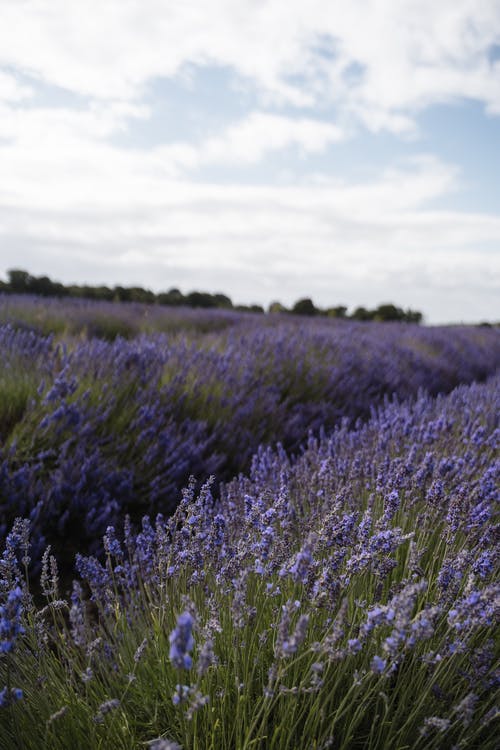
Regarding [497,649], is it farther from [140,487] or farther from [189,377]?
[189,377]

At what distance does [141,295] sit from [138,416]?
13.7 meters

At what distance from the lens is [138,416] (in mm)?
3627

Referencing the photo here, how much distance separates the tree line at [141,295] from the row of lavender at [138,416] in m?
9.70

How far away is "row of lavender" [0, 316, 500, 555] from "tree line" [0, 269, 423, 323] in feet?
31.8

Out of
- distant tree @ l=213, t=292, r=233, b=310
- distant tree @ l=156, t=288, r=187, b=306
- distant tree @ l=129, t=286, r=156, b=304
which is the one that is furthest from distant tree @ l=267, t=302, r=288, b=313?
distant tree @ l=129, t=286, r=156, b=304

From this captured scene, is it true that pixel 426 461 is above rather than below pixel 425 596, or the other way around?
above

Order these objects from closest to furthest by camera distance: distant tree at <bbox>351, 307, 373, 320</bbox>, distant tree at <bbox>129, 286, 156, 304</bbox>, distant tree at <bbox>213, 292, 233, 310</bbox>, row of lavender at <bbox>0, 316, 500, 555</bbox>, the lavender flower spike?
the lavender flower spike
row of lavender at <bbox>0, 316, 500, 555</bbox>
distant tree at <bbox>129, 286, 156, 304</bbox>
distant tree at <bbox>213, 292, 233, 310</bbox>
distant tree at <bbox>351, 307, 373, 320</bbox>

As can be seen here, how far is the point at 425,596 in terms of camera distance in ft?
5.84

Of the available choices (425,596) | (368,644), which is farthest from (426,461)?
(368,644)

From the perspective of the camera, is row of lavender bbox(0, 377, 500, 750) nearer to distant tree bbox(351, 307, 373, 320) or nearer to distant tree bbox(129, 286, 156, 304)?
distant tree bbox(129, 286, 156, 304)

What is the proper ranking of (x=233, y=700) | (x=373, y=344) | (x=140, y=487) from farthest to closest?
(x=373, y=344) → (x=140, y=487) → (x=233, y=700)

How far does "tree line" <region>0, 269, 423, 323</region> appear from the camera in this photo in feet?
49.4

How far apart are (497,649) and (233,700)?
74cm

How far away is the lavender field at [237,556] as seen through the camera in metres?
1.41
